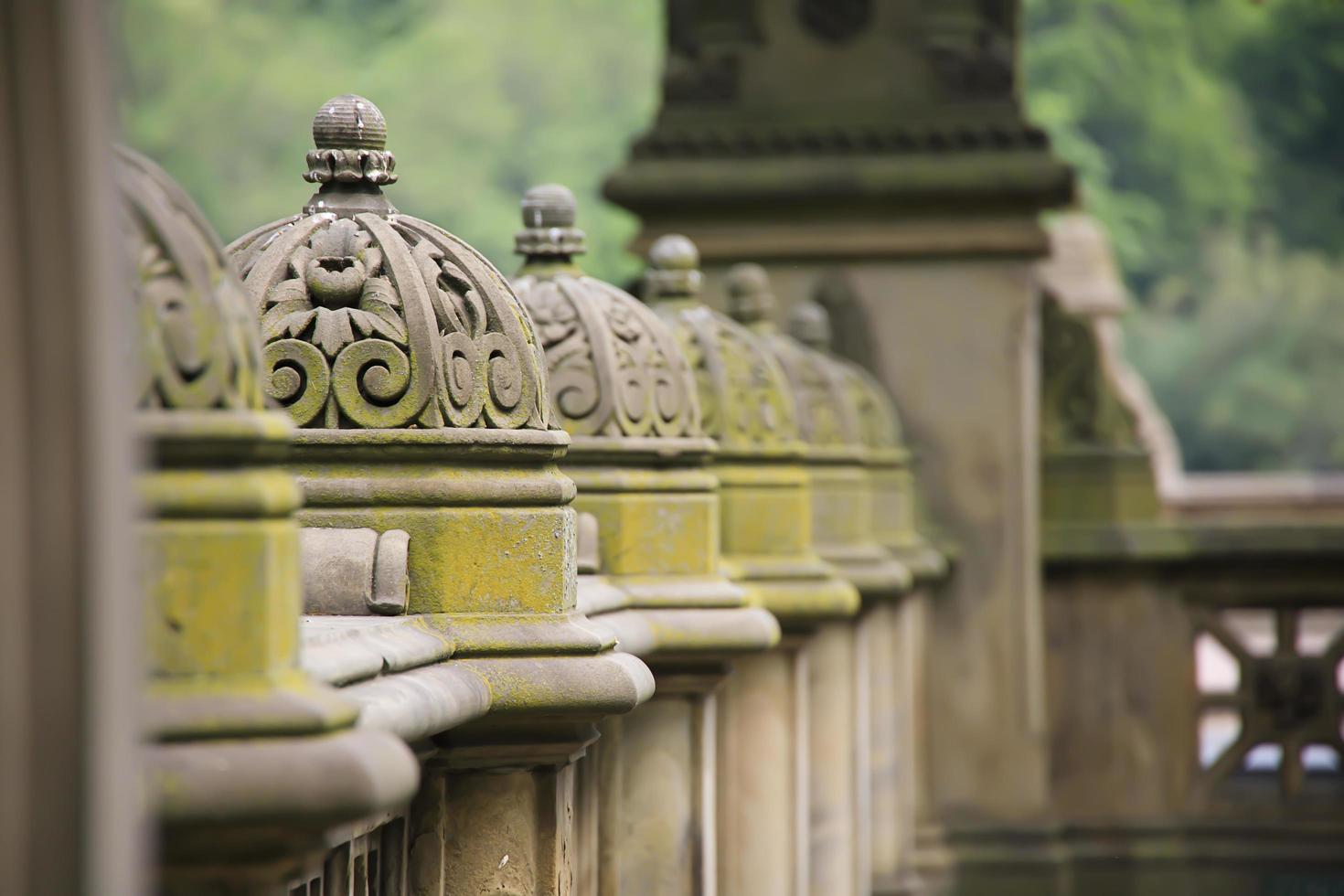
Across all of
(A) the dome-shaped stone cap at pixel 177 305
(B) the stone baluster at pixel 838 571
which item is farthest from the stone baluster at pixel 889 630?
(A) the dome-shaped stone cap at pixel 177 305

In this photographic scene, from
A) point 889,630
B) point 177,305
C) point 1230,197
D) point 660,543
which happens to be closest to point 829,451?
point 889,630

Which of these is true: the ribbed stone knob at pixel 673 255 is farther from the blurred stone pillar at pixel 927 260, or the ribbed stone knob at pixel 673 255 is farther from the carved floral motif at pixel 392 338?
the blurred stone pillar at pixel 927 260

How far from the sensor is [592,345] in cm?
448

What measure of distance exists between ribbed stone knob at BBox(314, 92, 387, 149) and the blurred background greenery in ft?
90.7

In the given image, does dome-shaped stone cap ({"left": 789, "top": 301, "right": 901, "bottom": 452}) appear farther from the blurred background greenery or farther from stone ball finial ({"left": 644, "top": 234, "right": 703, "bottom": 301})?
the blurred background greenery

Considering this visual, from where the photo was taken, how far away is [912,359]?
31.7 ft

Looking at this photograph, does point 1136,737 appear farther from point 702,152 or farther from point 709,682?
point 709,682

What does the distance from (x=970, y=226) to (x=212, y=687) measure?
289 inches

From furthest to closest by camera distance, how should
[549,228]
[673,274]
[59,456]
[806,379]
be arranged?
[806,379] → [673,274] → [549,228] → [59,456]

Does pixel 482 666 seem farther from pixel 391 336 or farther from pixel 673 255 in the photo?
pixel 673 255

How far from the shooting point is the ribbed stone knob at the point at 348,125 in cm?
368

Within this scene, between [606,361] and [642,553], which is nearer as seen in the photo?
[606,361]

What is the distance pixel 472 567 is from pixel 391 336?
344mm

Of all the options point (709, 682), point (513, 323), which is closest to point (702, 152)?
point (709, 682)
